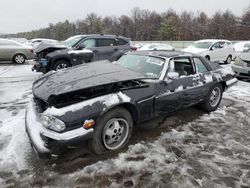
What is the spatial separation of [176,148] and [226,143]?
3.13ft

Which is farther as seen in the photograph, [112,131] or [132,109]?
[132,109]

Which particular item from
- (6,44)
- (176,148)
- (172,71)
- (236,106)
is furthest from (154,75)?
(6,44)

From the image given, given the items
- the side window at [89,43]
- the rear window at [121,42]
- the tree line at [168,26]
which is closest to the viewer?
the side window at [89,43]

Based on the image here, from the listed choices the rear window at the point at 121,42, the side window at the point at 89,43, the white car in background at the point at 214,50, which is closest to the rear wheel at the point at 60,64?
the side window at the point at 89,43

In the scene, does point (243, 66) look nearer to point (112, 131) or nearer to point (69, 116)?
point (112, 131)

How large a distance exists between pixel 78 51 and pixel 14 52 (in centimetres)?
573

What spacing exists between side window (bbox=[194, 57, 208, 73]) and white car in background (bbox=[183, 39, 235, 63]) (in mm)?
7986

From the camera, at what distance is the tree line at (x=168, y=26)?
45.9 meters

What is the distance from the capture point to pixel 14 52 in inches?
468

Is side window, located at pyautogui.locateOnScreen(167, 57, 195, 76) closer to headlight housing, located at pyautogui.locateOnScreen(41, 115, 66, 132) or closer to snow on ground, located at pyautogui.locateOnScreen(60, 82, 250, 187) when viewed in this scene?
snow on ground, located at pyautogui.locateOnScreen(60, 82, 250, 187)

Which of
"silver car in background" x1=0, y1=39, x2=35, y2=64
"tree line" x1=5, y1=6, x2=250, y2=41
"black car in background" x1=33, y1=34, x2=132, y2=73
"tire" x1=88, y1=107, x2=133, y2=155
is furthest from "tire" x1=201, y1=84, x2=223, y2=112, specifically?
"tree line" x1=5, y1=6, x2=250, y2=41

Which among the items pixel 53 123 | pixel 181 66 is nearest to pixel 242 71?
pixel 181 66

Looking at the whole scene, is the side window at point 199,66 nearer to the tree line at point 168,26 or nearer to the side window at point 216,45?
the side window at point 216,45

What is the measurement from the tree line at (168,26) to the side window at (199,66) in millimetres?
42172
